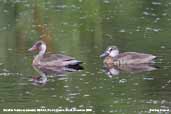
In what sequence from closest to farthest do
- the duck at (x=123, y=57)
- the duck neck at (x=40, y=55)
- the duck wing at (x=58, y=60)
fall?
the duck wing at (x=58, y=60) < the duck at (x=123, y=57) < the duck neck at (x=40, y=55)

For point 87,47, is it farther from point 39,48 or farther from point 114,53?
point 114,53

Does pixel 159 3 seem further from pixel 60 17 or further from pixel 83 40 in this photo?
pixel 83 40

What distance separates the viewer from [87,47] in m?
17.2

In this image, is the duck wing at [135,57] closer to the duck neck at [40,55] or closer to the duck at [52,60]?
the duck at [52,60]

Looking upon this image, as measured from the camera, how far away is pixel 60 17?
21125 millimetres

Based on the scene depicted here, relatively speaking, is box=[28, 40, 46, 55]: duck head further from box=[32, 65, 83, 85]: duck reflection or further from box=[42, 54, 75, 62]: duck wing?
box=[32, 65, 83, 85]: duck reflection

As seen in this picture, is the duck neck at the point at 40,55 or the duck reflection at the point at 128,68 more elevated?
the duck neck at the point at 40,55

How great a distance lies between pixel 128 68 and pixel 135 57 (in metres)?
0.25

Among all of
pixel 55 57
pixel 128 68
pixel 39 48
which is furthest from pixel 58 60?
pixel 128 68

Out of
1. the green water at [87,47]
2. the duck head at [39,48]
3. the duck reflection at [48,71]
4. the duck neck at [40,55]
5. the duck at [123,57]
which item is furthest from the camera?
the duck head at [39,48]

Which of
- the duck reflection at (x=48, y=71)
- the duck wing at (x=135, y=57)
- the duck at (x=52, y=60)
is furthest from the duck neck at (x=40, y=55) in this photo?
the duck wing at (x=135, y=57)

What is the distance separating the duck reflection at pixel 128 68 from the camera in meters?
14.9

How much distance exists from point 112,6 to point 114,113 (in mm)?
12042

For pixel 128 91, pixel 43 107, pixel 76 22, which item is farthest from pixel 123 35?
pixel 43 107
